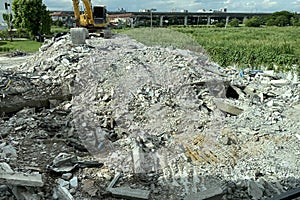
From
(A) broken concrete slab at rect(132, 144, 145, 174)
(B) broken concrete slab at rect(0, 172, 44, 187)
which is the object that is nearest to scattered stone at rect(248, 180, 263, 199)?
(A) broken concrete slab at rect(132, 144, 145, 174)

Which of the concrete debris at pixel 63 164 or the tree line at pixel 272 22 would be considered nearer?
the concrete debris at pixel 63 164

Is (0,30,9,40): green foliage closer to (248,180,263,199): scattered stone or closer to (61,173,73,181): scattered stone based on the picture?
(61,173,73,181): scattered stone

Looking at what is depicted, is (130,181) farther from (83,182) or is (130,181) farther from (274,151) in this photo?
(274,151)

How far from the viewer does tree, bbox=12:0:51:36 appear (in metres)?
23.7

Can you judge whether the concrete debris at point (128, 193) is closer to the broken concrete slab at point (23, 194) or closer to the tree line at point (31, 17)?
the broken concrete slab at point (23, 194)

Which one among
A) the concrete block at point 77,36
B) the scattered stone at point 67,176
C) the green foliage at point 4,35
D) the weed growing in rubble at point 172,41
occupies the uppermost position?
the concrete block at point 77,36

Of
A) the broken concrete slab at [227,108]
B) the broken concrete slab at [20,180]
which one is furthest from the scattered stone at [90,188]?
the broken concrete slab at [227,108]

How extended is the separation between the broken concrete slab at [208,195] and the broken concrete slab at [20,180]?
174 cm

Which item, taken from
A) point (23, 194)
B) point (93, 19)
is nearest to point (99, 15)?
point (93, 19)

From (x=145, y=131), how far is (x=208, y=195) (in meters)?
2.25

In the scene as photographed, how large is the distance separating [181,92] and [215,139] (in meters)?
2.00

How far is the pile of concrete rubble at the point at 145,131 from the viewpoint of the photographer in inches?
154

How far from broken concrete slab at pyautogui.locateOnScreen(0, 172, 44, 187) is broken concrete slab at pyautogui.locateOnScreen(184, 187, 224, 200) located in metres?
1.74

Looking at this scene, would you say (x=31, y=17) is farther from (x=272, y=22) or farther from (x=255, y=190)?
(x=272, y=22)
